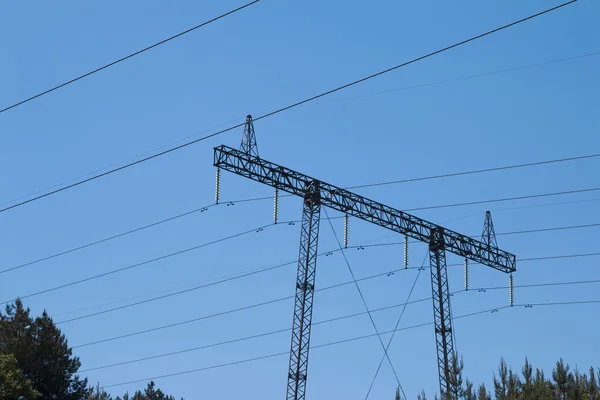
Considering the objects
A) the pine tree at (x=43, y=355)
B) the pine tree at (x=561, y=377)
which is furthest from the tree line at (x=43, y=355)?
the pine tree at (x=561, y=377)

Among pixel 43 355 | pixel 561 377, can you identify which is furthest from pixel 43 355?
pixel 561 377

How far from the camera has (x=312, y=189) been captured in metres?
47.7

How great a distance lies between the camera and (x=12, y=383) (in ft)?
183

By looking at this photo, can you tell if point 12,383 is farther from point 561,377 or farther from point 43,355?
point 561,377

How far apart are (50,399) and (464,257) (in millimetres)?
32187

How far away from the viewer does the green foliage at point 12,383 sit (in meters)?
55.5

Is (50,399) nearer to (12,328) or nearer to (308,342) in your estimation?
Result: (12,328)

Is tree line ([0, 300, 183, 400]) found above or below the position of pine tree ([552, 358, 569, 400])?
above

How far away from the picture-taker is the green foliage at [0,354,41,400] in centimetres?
5553

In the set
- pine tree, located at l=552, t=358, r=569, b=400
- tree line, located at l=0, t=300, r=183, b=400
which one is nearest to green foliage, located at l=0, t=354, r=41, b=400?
tree line, located at l=0, t=300, r=183, b=400

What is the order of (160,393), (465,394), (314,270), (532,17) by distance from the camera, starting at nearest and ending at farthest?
1. (532,17)
2. (465,394)
3. (314,270)
4. (160,393)

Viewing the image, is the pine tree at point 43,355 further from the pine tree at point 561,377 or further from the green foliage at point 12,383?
the pine tree at point 561,377

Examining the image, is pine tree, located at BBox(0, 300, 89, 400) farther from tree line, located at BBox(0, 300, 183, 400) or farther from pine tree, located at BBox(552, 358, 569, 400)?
pine tree, located at BBox(552, 358, 569, 400)

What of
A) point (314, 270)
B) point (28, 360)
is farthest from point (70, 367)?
point (314, 270)
